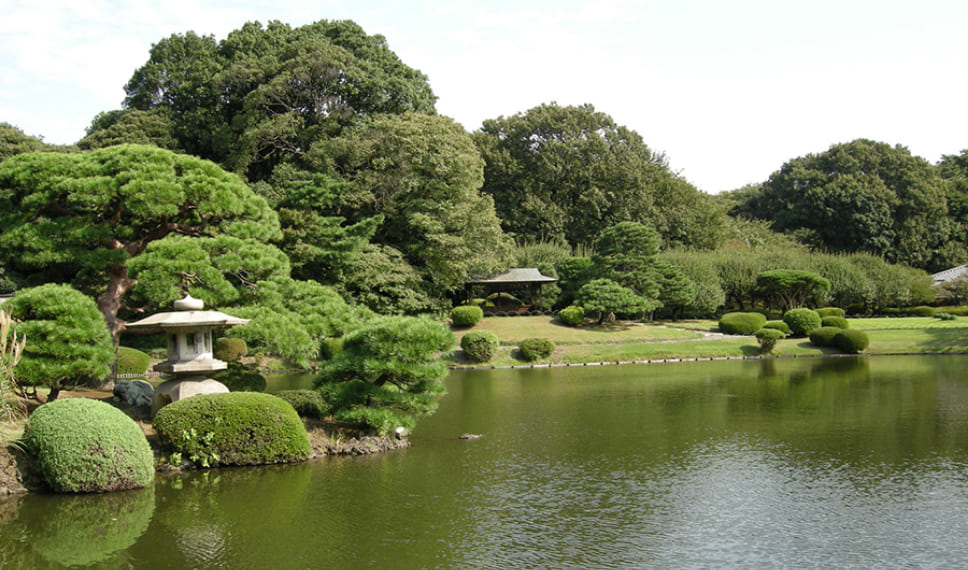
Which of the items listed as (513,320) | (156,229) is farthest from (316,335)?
(513,320)

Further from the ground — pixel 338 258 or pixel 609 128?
pixel 609 128

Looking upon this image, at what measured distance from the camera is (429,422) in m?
16.4

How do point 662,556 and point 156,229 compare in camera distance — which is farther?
point 156,229

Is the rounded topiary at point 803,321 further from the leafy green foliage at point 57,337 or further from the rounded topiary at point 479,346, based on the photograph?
the leafy green foliage at point 57,337

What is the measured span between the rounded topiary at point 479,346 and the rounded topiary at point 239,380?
14781mm

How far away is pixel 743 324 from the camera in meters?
34.6

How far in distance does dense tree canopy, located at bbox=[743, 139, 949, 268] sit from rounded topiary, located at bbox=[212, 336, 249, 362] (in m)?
44.3

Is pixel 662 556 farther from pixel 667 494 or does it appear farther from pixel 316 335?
pixel 316 335

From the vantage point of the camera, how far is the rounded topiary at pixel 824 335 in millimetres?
30891

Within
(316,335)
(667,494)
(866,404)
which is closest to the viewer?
(667,494)

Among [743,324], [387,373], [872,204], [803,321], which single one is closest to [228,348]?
[387,373]

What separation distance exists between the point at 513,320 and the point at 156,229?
22.1m

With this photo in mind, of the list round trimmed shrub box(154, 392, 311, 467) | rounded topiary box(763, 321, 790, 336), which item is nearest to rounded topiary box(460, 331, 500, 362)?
rounded topiary box(763, 321, 790, 336)

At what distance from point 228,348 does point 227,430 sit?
16.4 meters
